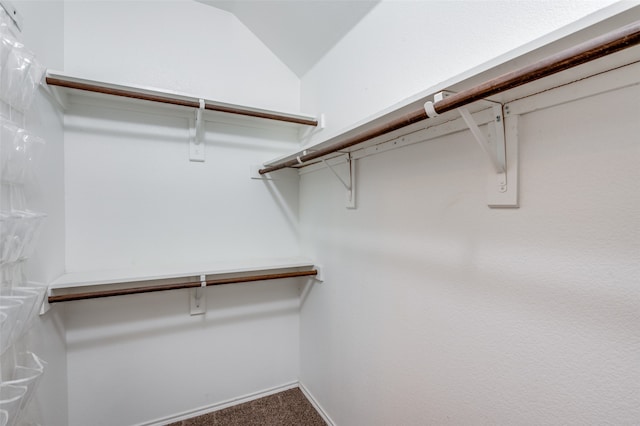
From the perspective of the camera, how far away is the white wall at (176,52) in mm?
1500

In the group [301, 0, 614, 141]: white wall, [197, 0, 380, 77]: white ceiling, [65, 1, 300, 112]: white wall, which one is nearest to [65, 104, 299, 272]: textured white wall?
[65, 1, 300, 112]: white wall

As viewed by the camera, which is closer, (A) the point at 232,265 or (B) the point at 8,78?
(B) the point at 8,78

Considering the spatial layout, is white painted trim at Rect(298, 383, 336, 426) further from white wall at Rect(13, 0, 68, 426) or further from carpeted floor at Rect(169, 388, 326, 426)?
white wall at Rect(13, 0, 68, 426)

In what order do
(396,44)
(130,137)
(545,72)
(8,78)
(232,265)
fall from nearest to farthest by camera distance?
(545,72) → (8,78) → (396,44) → (130,137) → (232,265)

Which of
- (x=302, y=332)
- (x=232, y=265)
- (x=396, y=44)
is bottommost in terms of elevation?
(x=302, y=332)

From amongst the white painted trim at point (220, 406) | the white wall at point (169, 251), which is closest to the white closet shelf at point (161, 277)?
the white wall at point (169, 251)

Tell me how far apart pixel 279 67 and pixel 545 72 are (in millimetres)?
1835

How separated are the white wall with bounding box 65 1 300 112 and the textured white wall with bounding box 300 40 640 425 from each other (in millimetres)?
1106

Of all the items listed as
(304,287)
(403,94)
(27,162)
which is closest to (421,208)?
(403,94)

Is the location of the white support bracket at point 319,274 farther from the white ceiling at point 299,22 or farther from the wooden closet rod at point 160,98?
the white ceiling at point 299,22

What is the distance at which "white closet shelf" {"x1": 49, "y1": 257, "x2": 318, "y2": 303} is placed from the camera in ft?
4.39

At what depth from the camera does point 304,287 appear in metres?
2.00

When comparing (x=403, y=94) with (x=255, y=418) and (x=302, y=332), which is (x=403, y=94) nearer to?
(x=302, y=332)

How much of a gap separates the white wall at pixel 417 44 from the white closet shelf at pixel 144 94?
0.36 m
